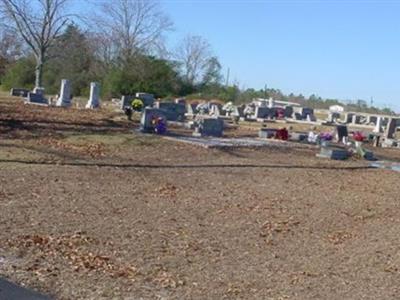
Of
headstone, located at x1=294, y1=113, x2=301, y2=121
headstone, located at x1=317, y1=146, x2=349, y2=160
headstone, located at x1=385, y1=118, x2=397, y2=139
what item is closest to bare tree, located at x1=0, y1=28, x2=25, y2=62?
headstone, located at x1=294, y1=113, x2=301, y2=121

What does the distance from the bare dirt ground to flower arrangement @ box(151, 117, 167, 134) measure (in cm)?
484

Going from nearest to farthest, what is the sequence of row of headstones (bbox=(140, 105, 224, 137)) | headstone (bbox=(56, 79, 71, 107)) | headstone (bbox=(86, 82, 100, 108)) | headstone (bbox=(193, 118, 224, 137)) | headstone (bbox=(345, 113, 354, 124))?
row of headstones (bbox=(140, 105, 224, 137)) → headstone (bbox=(193, 118, 224, 137)) → headstone (bbox=(56, 79, 71, 107)) → headstone (bbox=(86, 82, 100, 108)) → headstone (bbox=(345, 113, 354, 124))

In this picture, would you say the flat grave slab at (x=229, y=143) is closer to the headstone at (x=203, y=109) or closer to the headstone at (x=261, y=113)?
the headstone at (x=203, y=109)

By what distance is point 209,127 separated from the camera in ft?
76.0

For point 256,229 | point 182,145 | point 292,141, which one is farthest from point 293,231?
point 292,141

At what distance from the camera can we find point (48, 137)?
17734 millimetres

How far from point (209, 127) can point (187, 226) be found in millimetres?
14950

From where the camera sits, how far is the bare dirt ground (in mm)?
5789

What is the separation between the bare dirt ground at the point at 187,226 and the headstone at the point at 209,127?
6.41 meters

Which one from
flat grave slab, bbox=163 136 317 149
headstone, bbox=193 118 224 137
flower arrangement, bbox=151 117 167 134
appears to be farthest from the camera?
headstone, bbox=193 118 224 137

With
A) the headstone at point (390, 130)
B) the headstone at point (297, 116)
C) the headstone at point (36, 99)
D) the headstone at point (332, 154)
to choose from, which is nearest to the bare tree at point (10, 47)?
the headstone at point (36, 99)

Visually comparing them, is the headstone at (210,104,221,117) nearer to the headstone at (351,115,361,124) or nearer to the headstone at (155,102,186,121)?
the headstone at (155,102,186,121)

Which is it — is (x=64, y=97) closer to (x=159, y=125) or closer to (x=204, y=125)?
(x=204, y=125)

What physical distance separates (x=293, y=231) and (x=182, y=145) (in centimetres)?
997
